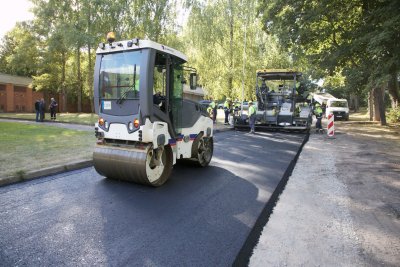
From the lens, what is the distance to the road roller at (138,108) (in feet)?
18.8

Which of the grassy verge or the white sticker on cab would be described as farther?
the grassy verge

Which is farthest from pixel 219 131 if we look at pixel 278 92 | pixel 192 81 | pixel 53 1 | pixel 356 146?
pixel 53 1

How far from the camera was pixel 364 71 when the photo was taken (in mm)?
14633

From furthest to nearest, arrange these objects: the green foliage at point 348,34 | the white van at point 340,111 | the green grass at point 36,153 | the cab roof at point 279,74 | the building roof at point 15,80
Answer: the building roof at point 15,80, the white van at point 340,111, the cab roof at point 279,74, the green foliage at point 348,34, the green grass at point 36,153

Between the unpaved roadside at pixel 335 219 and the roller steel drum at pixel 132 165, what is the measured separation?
234 cm

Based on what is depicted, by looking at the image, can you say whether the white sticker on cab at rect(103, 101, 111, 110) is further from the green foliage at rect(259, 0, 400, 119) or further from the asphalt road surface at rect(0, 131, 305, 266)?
the green foliage at rect(259, 0, 400, 119)

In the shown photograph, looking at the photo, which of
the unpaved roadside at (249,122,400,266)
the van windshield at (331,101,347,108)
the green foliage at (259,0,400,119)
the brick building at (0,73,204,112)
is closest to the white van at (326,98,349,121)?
the van windshield at (331,101,347,108)

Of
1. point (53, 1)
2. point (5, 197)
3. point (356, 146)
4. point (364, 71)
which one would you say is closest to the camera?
point (5, 197)

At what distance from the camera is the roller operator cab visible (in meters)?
17.6

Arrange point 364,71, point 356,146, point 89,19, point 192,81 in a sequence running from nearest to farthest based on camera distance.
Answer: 1. point 192,81
2. point 356,146
3. point 364,71
4. point 89,19

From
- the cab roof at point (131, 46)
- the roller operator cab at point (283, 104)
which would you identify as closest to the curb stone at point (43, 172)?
the cab roof at point (131, 46)

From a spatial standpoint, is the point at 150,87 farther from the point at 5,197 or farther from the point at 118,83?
the point at 5,197

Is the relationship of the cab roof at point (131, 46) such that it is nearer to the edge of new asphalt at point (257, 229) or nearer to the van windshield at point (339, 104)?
the edge of new asphalt at point (257, 229)

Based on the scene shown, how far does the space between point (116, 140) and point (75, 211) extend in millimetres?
1828
